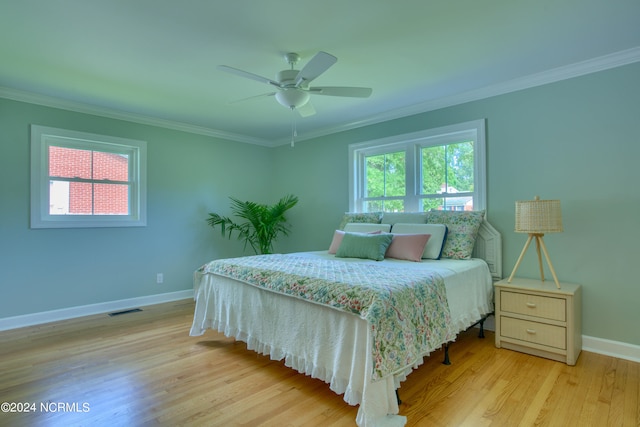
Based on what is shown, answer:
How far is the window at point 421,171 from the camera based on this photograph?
3299mm

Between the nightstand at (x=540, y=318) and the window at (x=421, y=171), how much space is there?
95 cm

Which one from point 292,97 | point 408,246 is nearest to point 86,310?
point 292,97

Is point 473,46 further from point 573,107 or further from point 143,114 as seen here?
Answer: point 143,114

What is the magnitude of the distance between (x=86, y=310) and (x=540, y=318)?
4440mm

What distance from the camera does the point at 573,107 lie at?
271cm

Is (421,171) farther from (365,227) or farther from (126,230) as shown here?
(126,230)

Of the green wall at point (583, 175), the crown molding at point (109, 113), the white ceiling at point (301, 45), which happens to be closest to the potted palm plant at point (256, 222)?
the crown molding at point (109, 113)

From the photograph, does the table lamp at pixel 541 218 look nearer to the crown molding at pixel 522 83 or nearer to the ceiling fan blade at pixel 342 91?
the crown molding at pixel 522 83

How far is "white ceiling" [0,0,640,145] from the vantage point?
1.93m

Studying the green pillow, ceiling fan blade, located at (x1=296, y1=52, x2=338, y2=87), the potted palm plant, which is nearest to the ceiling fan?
ceiling fan blade, located at (x1=296, y1=52, x2=338, y2=87)

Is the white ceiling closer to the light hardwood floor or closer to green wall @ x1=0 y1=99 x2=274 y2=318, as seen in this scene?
green wall @ x1=0 y1=99 x2=274 y2=318

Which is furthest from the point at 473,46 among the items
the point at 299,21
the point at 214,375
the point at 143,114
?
the point at 143,114

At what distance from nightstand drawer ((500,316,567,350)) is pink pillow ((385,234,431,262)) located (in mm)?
838

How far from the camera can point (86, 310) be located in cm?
361
